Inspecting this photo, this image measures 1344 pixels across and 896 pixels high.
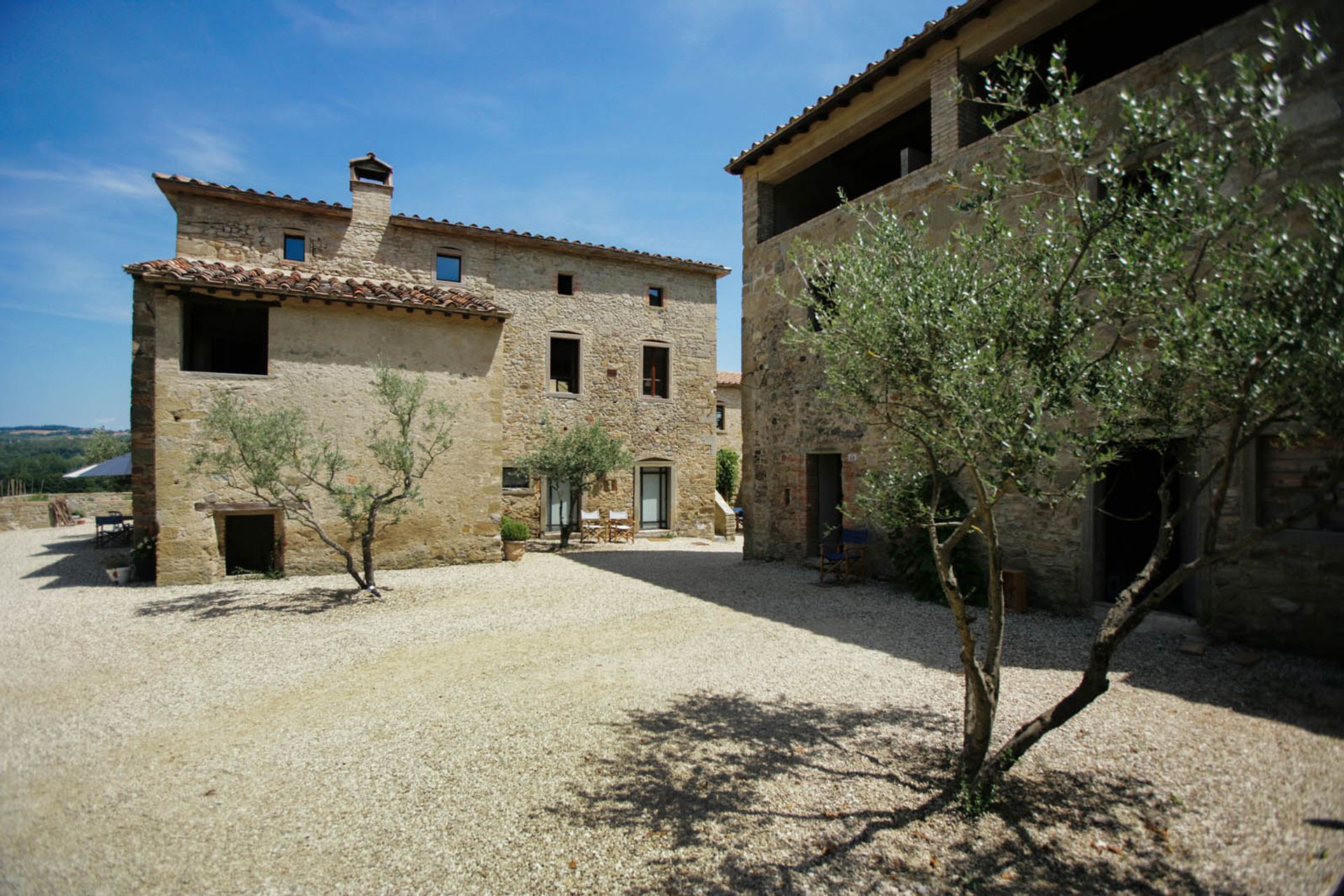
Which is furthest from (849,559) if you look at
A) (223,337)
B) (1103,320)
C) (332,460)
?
(223,337)

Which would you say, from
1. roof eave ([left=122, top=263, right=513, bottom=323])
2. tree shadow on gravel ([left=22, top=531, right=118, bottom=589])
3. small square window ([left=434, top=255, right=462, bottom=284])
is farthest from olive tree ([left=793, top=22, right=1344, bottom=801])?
small square window ([left=434, top=255, right=462, bottom=284])

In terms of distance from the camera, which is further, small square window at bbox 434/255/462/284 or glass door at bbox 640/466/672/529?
glass door at bbox 640/466/672/529

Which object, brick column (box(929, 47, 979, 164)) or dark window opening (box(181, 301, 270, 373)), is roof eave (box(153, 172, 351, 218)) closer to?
dark window opening (box(181, 301, 270, 373))

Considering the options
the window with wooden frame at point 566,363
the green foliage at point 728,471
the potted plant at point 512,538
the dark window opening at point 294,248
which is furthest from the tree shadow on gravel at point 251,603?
the green foliage at point 728,471

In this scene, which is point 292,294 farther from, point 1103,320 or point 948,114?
point 1103,320

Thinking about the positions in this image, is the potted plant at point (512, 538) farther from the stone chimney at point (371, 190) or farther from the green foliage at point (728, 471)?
the green foliage at point (728, 471)

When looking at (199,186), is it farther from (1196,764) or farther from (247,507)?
(1196,764)

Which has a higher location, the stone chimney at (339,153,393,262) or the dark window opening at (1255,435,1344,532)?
the stone chimney at (339,153,393,262)

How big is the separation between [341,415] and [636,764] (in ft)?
29.1

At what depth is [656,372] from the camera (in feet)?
57.2

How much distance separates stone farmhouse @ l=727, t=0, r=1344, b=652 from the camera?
541cm

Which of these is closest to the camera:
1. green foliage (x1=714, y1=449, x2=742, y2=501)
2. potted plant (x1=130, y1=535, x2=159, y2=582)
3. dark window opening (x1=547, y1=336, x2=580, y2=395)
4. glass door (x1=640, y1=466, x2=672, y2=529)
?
potted plant (x1=130, y1=535, x2=159, y2=582)

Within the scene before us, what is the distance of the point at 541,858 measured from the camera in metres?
3.01

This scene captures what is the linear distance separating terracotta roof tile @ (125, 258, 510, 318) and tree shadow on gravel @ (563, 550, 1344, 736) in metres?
5.94
